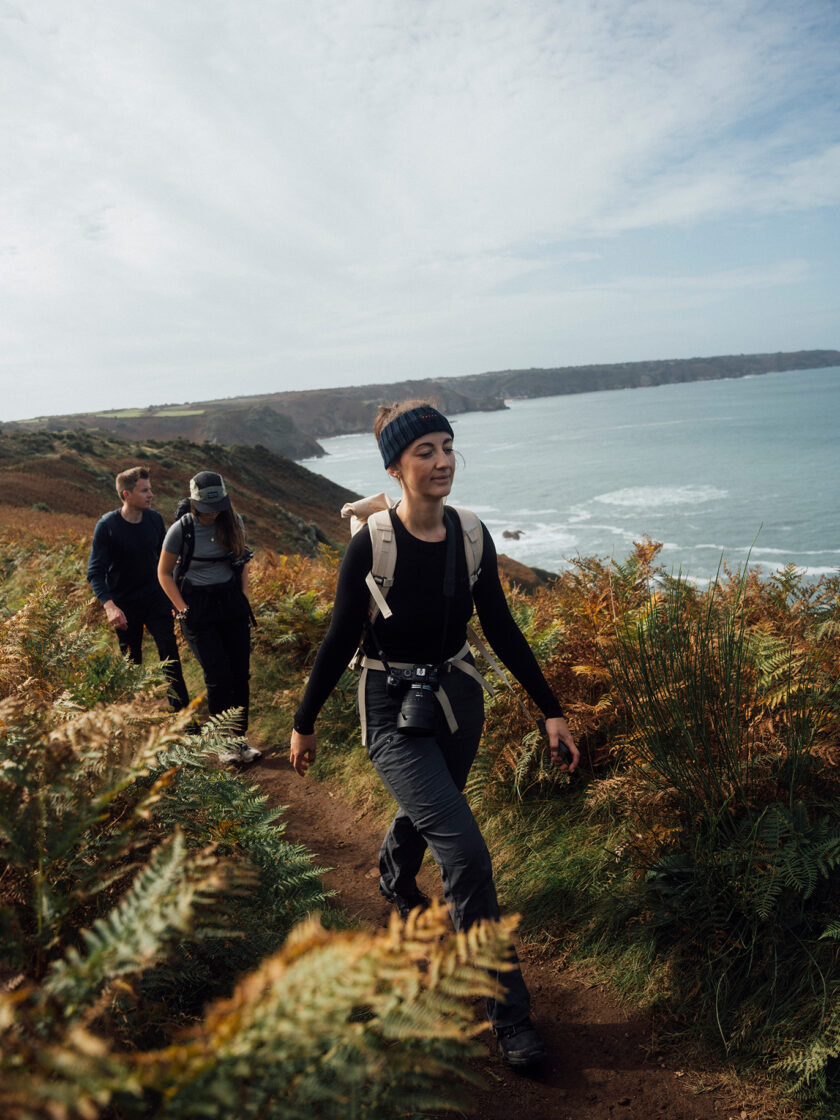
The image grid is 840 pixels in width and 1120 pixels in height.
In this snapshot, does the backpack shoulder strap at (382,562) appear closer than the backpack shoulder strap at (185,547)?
Yes

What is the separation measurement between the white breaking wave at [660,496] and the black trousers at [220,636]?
55724 mm

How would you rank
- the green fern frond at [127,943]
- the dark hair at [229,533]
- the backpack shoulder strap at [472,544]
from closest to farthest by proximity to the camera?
the green fern frond at [127,943] < the backpack shoulder strap at [472,544] < the dark hair at [229,533]

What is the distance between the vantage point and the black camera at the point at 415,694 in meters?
2.61

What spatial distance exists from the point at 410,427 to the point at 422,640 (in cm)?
82

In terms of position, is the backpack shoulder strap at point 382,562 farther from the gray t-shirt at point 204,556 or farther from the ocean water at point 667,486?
the gray t-shirt at point 204,556

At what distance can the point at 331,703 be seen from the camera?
559 cm

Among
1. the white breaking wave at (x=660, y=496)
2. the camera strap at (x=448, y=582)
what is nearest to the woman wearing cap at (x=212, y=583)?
the camera strap at (x=448, y=582)

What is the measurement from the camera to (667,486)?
6838cm

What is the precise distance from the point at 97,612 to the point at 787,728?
277 inches

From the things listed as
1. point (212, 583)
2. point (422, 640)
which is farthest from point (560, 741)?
point (212, 583)

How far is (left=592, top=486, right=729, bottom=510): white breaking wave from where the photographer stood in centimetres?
5853

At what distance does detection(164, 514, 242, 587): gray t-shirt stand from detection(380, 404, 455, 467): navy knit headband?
8.19 feet

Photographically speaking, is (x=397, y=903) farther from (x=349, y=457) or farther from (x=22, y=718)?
(x=349, y=457)

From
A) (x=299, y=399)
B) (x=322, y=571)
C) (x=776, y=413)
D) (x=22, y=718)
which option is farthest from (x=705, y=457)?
(x=299, y=399)
